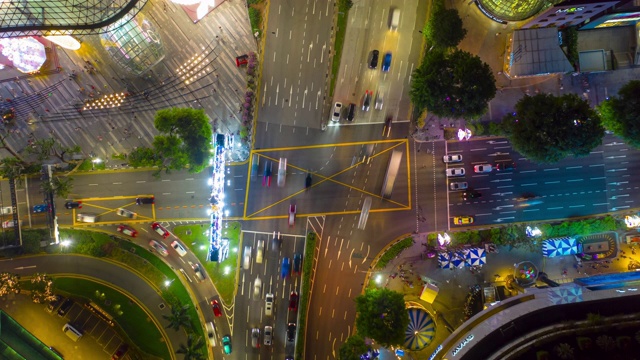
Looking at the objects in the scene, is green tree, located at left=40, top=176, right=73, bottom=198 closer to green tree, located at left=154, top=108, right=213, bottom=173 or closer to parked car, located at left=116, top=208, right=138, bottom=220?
parked car, located at left=116, top=208, right=138, bottom=220

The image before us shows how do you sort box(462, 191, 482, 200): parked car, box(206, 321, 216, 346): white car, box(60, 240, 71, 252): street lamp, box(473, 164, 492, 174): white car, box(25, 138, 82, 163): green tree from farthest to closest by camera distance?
box(473, 164, 492, 174): white car, box(462, 191, 482, 200): parked car, box(60, 240, 71, 252): street lamp, box(206, 321, 216, 346): white car, box(25, 138, 82, 163): green tree

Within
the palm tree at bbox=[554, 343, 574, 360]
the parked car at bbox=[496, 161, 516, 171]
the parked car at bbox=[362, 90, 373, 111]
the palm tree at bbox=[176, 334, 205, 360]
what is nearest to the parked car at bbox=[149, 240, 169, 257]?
the palm tree at bbox=[176, 334, 205, 360]

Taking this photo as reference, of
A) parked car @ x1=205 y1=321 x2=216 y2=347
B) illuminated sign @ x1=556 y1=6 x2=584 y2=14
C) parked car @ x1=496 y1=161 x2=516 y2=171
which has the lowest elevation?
parked car @ x1=205 y1=321 x2=216 y2=347

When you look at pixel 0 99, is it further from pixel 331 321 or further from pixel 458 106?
pixel 458 106

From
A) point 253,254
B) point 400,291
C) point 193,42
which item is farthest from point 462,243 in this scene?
point 193,42

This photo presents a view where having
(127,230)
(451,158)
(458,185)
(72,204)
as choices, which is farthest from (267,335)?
(451,158)

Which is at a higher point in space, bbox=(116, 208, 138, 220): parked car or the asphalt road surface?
the asphalt road surface
